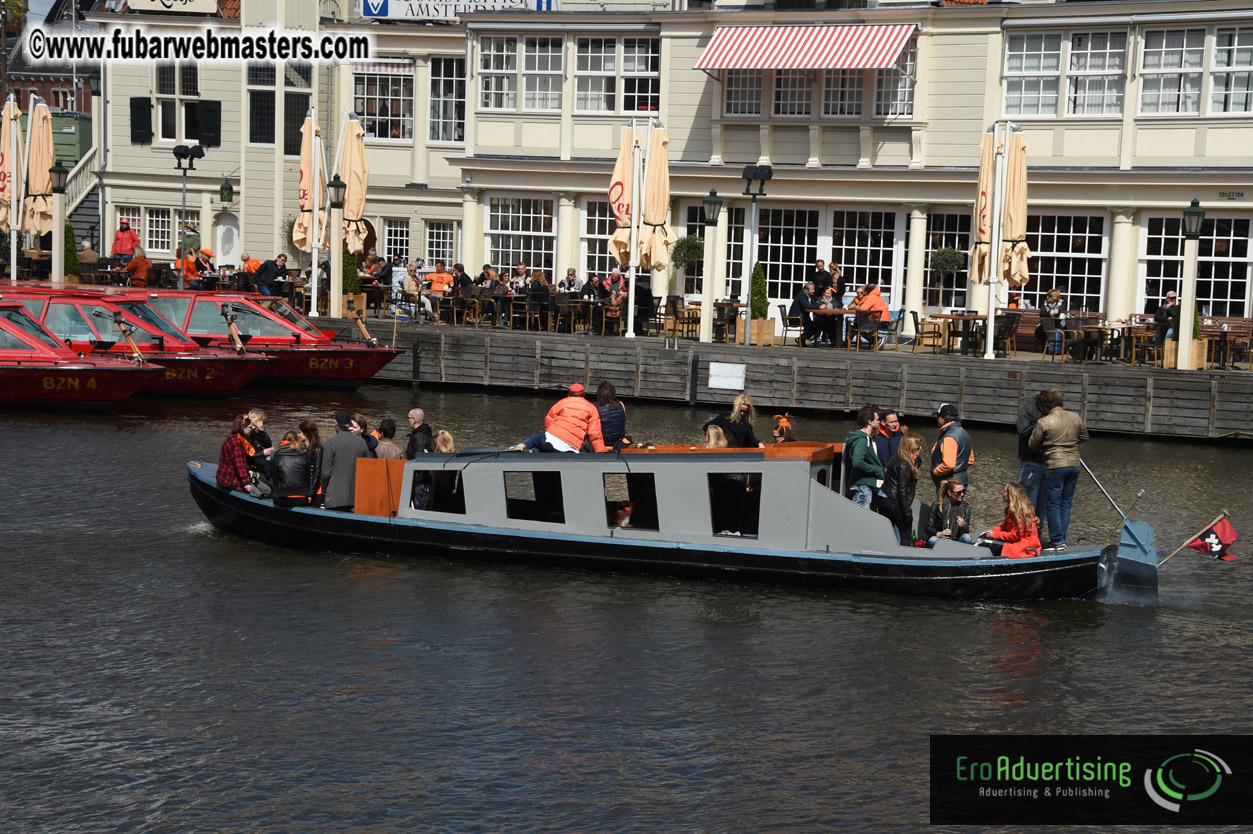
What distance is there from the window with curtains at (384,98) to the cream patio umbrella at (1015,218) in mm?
20173

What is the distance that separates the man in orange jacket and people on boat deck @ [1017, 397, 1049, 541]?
4.90m

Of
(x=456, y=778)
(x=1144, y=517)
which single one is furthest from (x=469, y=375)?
(x=456, y=778)

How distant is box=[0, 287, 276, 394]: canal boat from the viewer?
29.5 metres

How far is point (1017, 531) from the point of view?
15844 mm

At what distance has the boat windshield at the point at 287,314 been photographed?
32031 millimetres

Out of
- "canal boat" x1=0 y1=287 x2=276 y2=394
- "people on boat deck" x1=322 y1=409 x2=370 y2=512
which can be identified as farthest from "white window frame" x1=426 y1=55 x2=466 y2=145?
"people on boat deck" x1=322 y1=409 x2=370 y2=512

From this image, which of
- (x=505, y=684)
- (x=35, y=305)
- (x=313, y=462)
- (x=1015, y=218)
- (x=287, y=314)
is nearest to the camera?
(x=505, y=684)

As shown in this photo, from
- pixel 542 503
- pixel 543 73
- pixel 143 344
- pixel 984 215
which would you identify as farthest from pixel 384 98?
pixel 542 503

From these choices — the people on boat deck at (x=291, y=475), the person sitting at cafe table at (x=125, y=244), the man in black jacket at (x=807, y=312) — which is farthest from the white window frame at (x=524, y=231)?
Answer: the people on boat deck at (x=291, y=475)

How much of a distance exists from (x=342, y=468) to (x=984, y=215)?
17628 millimetres

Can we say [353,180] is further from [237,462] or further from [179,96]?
[237,462]

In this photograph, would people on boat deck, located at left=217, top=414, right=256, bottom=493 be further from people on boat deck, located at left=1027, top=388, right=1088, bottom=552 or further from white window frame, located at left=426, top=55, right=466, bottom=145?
white window frame, located at left=426, top=55, right=466, bottom=145

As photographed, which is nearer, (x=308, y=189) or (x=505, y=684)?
(x=505, y=684)

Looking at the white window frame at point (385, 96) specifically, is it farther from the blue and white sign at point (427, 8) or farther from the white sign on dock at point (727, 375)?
the white sign on dock at point (727, 375)
